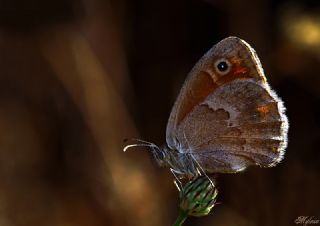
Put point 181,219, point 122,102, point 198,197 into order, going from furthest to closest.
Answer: point 122,102
point 198,197
point 181,219

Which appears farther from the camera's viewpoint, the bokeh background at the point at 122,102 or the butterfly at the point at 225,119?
the bokeh background at the point at 122,102

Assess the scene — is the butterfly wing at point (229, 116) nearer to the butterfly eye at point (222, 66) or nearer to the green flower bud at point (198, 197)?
the butterfly eye at point (222, 66)

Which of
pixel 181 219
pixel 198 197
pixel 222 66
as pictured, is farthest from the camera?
pixel 222 66

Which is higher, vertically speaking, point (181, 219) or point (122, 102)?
point (181, 219)

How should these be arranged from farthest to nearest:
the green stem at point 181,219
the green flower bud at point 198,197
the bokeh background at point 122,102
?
1. the bokeh background at point 122,102
2. the green flower bud at point 198,197
3. the green stem at point 181,219

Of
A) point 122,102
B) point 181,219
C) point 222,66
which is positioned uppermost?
point 222,66

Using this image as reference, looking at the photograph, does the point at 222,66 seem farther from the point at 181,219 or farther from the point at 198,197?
the point at 181,219

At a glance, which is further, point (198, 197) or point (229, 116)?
point (229, 116)

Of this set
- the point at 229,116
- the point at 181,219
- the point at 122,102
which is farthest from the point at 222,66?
the point at 122,102

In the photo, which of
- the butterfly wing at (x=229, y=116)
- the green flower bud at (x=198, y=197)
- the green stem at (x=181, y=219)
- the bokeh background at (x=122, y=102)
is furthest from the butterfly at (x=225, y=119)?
the bokeh background at (x=122, y=102)
